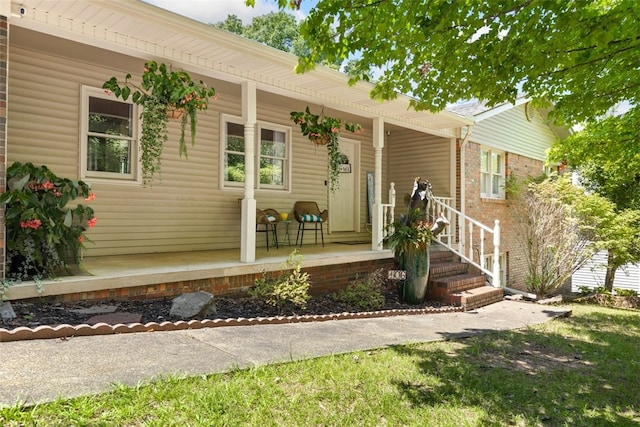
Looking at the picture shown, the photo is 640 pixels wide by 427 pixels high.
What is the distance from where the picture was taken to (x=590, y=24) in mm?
4082

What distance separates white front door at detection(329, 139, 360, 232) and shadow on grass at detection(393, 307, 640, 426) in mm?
4981

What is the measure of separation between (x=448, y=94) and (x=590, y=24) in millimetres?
1516

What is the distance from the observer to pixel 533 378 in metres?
3.82

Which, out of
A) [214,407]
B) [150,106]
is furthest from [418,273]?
[214,407]

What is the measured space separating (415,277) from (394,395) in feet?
14.1

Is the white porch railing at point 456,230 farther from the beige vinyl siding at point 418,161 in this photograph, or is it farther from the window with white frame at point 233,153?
the window with white frame at point 233,153

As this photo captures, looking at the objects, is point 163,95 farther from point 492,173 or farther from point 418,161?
point 492,173

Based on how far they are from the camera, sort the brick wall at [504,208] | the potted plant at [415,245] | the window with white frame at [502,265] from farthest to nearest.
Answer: the window with white frame at [502,265]
the brick wall at [504,208]
the potted plant at [415,245]

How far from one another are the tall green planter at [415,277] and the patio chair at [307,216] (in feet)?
6.61

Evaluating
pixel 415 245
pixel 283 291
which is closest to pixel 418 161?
pixel 415 245

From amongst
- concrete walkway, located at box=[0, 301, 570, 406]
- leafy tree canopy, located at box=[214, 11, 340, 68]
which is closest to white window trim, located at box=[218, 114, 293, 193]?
concrete walkway, located at box=[0, 301, 570, 406]

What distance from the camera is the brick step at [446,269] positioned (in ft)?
26.5

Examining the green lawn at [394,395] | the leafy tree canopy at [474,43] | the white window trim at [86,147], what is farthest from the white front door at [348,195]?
the green lawn at [394,395]

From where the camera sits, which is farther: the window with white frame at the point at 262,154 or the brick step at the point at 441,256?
the brick step at the point at 441,256
